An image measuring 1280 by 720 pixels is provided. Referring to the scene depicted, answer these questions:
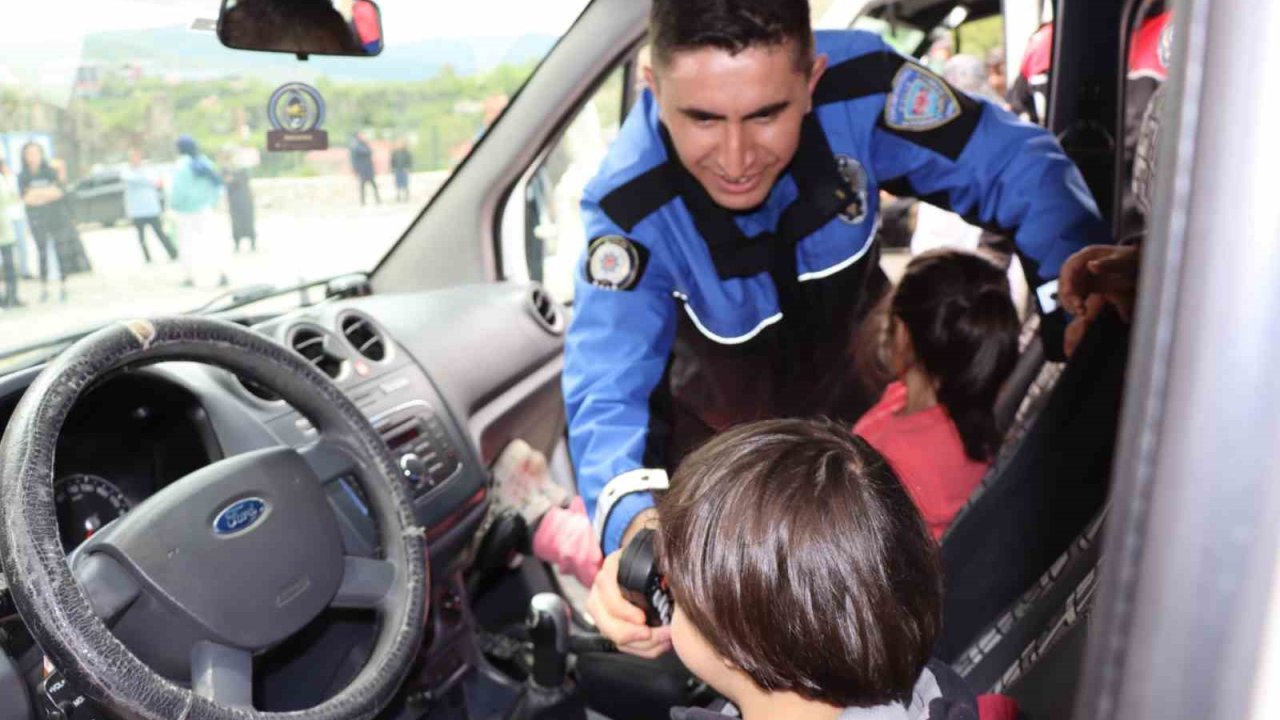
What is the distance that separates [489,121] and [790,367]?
2.81ft

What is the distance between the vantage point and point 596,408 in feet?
5.04

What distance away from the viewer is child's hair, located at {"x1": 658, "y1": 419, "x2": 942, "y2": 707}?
92 centimetres

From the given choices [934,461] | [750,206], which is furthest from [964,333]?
[750,206]

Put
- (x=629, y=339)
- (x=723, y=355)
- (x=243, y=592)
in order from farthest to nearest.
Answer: (x=723, y=355) < (x=629, y=339) < (x=243, y=592)

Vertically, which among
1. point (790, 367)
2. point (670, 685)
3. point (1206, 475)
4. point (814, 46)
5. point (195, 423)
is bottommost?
point (670, 685)

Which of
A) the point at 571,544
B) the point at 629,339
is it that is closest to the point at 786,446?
the point at 629,339

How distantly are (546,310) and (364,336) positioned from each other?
66cm

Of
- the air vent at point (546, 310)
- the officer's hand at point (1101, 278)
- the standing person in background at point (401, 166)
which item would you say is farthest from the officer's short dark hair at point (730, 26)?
the air vent at point (546, 310)

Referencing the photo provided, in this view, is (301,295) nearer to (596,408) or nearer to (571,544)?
(571,544)

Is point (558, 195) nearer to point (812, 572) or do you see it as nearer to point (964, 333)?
point (964, 333)

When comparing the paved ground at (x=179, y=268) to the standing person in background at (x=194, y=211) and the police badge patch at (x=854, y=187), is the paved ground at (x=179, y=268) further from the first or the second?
the police badge patch at (x=854, y=187)

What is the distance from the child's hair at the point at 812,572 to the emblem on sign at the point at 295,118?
4.09ft

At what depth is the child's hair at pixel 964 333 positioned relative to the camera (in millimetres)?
1826

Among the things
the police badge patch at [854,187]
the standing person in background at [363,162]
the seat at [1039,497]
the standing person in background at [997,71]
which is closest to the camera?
the seat at [1039,497]
